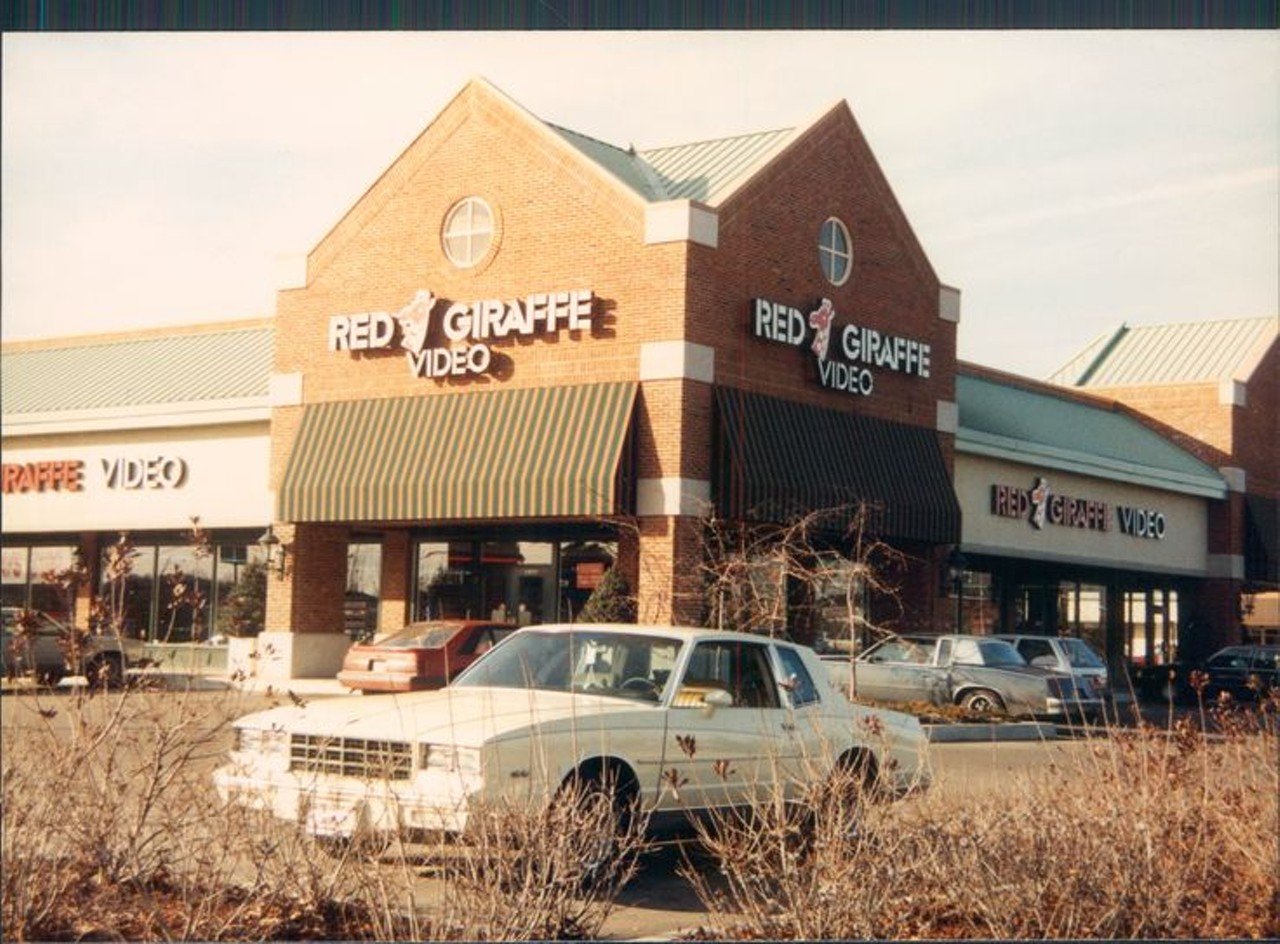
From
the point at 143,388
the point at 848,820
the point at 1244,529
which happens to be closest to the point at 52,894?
the point at 848,820

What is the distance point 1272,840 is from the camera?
7555mm

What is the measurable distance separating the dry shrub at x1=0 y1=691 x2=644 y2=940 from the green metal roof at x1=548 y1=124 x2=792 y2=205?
19649 millimetres

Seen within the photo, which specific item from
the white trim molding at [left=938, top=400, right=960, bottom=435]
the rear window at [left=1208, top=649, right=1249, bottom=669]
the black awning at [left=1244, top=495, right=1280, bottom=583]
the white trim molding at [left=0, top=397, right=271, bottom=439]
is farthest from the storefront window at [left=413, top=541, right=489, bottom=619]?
the black awning at [left=1244, top=495, right=1280, bottom=583]

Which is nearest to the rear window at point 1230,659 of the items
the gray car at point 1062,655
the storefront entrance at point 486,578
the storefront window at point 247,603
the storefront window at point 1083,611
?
the gray car at point 1062,655

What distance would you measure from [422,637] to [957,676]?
8.32m

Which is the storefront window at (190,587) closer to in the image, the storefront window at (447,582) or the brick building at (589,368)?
the brick building at (589,368)

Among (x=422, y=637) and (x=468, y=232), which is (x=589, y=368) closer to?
(x=468, y=232)

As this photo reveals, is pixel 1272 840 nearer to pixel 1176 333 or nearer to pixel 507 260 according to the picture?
→ pixel 507 260

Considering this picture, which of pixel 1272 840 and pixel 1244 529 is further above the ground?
pixel 1244 529

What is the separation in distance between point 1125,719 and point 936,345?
822cm

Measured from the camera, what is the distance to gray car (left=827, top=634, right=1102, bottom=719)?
2425 cm

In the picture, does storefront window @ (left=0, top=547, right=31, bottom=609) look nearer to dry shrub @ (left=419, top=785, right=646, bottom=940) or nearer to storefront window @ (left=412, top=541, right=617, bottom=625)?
storefront window @ (left=412, top=541, right=617, bottom=625)

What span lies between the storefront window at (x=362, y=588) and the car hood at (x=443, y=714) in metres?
21.6

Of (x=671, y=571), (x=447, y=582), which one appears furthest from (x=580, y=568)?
(x=671, y=571)
